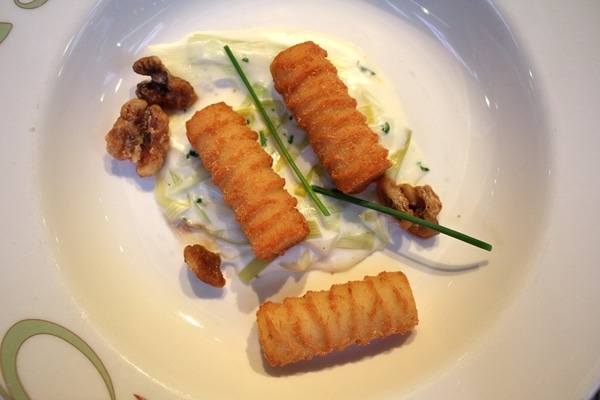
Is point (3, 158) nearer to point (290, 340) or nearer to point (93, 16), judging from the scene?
point (93, 16)

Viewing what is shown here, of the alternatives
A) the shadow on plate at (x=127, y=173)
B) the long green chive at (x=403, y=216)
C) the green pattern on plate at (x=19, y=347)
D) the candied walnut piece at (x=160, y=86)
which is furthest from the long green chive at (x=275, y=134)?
the green pattern on plate at (x=19, y=347)

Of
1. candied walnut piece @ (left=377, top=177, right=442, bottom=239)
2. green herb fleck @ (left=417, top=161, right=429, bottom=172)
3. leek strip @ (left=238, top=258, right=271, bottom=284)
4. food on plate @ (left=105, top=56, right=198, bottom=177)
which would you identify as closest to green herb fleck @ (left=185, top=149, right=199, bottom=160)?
food on plate @ (left=105, top=56, right=198, bottom=177)

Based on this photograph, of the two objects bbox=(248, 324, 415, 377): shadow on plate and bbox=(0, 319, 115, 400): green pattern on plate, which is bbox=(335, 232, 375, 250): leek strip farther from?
bbox=(0, 319, 115, 400): green pattern on plate

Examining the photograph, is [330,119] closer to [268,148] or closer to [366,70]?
[268,148]

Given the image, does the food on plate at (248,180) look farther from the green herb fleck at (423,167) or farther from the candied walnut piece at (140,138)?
the green herb fleck at (423,167)

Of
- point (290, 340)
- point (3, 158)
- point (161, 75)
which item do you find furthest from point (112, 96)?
point (290, 340)
